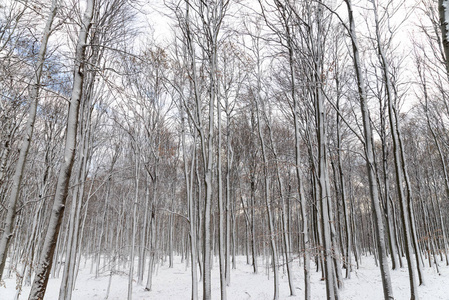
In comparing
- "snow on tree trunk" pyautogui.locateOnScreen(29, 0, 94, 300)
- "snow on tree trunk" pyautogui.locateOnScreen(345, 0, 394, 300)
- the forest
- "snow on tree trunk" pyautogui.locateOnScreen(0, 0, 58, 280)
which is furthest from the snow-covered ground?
"snow on tree trunk" pyautogui.locateOnScreen(29, 0, 94, 300)

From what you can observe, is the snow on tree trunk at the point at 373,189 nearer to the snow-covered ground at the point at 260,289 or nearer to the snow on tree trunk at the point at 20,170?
the snow on tree trunk at the point at 20,170

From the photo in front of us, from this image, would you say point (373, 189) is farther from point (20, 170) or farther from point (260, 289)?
point (260, 289)

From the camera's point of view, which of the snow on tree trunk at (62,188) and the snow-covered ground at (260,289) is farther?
the snow-covered ground at (260,289)

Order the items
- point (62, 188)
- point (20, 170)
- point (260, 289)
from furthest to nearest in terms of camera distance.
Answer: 1. point (260, 289)
2. point (20, 170)
3. point (62, 188)

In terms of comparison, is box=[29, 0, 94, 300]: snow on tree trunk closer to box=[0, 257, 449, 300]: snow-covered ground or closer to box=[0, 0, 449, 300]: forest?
box=[0, 0, 449, 300]: forest

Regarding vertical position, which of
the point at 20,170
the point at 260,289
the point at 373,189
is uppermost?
the point at 20,170

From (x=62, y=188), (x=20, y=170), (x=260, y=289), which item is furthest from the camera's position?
(x=260, y=289)

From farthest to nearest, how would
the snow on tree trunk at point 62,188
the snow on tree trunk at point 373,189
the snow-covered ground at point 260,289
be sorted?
the snow-covered ground at point 260,289, the snow on tree trunk at point 373,189, the snow on tree trunk at point 62,188

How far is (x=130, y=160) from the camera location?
563 inches

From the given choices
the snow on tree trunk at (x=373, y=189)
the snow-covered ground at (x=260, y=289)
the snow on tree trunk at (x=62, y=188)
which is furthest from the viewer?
the snow-covered ground at (x=260, y=289)

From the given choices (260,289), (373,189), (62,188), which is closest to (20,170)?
(62,188)

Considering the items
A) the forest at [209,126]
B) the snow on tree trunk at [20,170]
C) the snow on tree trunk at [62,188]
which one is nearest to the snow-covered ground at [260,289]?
the forest at [209,126]

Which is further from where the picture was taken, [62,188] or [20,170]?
[20,170]

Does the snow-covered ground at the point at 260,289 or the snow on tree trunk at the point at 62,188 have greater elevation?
the snow on tree trunk at the point at 62,188
